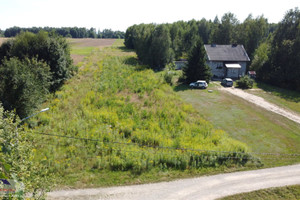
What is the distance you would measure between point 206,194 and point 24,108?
19.6 m

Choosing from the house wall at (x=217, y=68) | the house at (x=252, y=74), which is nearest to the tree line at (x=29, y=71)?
the house wall at (x=217, y=68)

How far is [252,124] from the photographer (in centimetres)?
2278

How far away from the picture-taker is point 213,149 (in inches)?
665

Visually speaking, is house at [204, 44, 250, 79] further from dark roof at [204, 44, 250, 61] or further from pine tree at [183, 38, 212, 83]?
pine tree at [183, 38, 212, 83]

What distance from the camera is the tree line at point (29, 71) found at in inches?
804

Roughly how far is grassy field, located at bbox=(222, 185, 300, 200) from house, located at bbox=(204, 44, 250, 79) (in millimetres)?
33841

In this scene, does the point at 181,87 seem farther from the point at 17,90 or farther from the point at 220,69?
the point at 17,90

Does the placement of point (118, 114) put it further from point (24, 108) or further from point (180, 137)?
point (24, 108)

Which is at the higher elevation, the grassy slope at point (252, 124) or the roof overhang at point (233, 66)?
the roof overhang at point (233, 66)

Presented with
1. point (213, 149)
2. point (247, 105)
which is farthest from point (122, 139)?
point (247, 105)

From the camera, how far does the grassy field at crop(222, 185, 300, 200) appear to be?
1270cm

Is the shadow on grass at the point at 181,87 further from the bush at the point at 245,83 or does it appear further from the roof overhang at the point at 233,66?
the roof overhang at the point at 233,66

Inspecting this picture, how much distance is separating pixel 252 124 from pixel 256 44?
40.4 m

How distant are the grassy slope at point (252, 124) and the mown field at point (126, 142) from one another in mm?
1931
